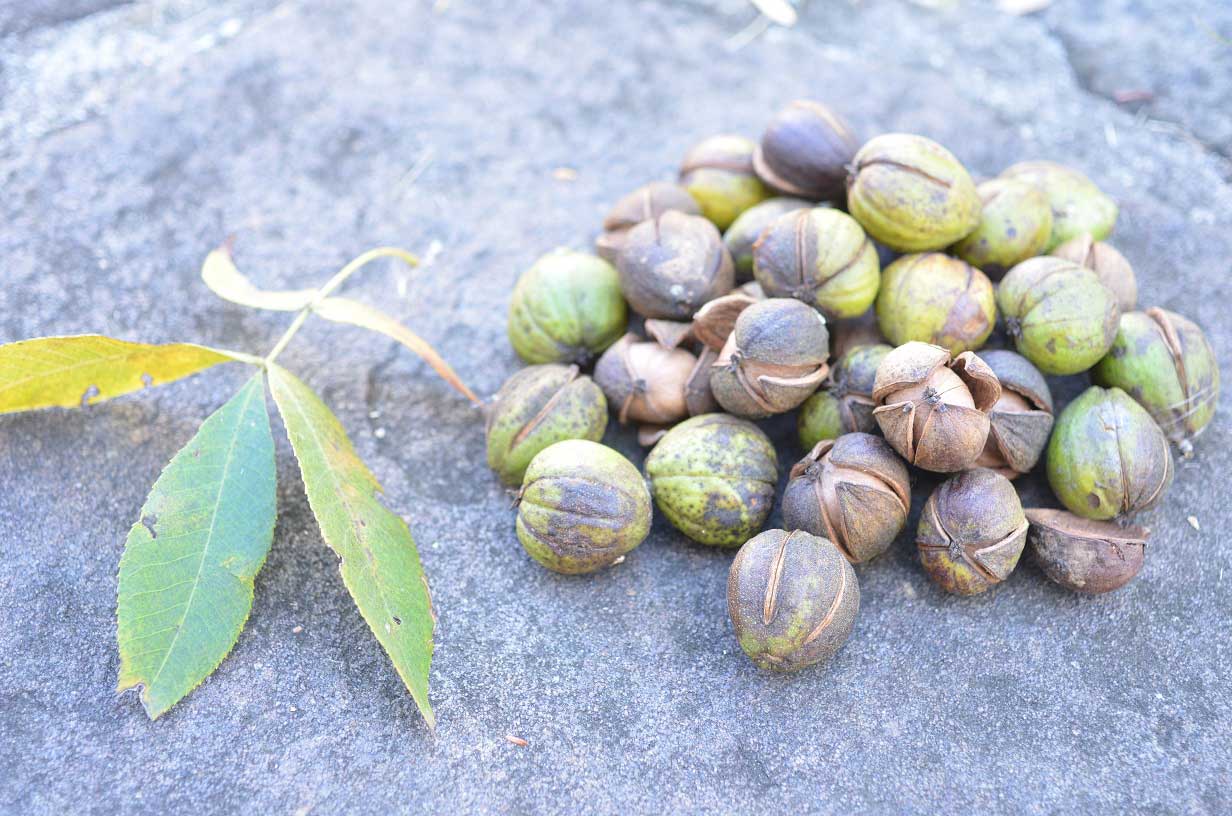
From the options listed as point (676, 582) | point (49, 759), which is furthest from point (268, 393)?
point (676, 582)

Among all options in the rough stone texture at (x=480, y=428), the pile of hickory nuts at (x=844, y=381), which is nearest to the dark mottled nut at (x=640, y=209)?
the pile of hickory nuts at (x=844, y=381)

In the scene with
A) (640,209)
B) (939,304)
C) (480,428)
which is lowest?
(480,428)

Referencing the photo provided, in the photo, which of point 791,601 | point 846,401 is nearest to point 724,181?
point 846,401

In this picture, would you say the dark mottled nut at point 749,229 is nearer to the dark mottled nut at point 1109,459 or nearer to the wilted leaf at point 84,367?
the dark mottled nut at point 1109,459

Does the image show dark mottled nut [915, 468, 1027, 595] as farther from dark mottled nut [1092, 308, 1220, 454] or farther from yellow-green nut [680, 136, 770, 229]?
yellow-green nut [680, 136, 770, 229]

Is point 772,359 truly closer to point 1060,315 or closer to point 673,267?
point 673,267

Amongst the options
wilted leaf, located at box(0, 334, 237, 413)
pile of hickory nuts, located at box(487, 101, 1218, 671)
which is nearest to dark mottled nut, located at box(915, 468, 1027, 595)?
pile of hickory nuts, located at box(487, 101, 1218, 671)
